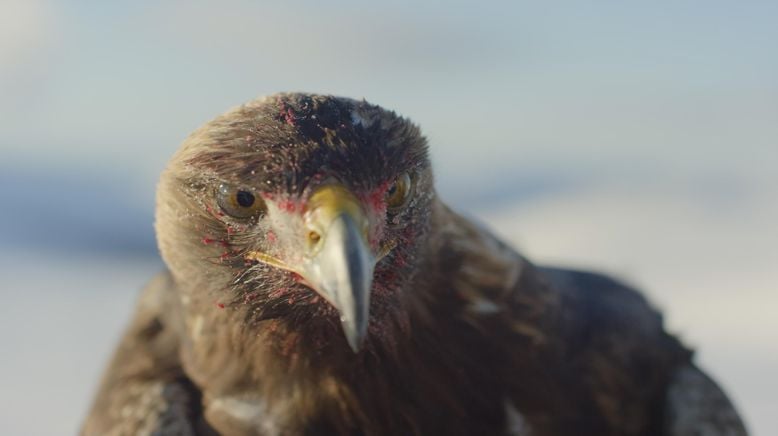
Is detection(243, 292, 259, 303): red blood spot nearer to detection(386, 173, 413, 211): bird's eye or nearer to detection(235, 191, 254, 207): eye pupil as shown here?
detection(235, 191, 254, 207): eye pupil

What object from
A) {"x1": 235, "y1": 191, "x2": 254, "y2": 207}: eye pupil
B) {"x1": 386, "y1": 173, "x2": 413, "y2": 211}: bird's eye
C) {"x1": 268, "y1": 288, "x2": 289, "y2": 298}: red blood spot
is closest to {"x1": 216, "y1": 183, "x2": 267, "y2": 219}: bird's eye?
{"x1": 235, "y1": 191, "x2": 254, "y2": 207}: eye pupil

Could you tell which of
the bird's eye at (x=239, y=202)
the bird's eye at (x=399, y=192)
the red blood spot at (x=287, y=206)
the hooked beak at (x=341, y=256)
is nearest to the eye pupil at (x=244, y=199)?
the bird's eye at (x=239, y=202)

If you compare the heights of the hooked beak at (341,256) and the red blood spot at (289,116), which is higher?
the red blood spot at (289,116)

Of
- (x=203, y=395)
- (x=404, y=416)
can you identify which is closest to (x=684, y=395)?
(x=404, y=416)

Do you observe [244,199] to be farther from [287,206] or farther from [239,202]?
[287,206]

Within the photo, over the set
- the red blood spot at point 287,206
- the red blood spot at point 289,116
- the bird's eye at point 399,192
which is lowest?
the red blood spot at point 287,206

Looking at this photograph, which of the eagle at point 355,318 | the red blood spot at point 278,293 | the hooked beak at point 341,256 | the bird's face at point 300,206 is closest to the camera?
the hooked beak at point 341,256

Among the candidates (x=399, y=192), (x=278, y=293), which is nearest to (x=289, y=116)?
(x=399, y=192)

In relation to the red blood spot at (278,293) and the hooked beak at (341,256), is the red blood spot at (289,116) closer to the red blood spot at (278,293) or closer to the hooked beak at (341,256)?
the hooked beak at (341,256)

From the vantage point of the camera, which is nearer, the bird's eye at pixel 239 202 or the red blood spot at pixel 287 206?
the red blood spot at pixel 287 206

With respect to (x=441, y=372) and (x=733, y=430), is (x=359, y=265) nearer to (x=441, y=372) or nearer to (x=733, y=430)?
(x=441, y=372)
